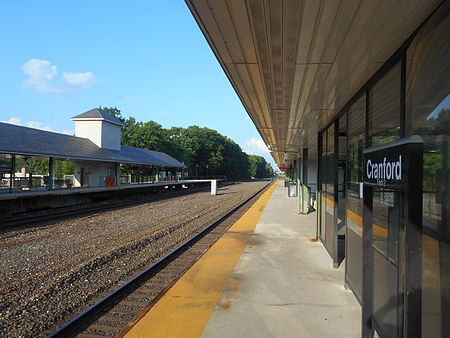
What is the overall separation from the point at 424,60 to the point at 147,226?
1222 cm

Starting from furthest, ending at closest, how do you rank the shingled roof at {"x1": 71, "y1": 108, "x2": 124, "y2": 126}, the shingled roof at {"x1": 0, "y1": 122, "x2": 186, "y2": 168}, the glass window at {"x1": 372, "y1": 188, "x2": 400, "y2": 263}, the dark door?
the shingled roof at {"x1": 71, "y1": 108, "x2": 124, "y2": 126} → the shingled roof at {"x1": 0, "y1": 122, "x2": 186, "y2": 168} → the glass window at {"x1": 372, "y1": 188, "x2": 400, "y2": 263} → the dark door

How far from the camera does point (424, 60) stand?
8.77ft

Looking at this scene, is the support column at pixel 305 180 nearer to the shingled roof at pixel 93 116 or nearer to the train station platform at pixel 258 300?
the train station platform at pixel 258 300

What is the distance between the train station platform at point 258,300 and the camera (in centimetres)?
416

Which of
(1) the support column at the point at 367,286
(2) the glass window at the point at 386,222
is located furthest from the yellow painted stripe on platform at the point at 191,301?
(2) the glass window at the point at 386,222

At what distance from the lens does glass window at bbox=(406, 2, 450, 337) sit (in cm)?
221

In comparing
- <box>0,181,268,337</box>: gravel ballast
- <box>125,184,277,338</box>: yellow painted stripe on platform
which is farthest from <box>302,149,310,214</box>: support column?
<box>125,184,277,338</box>: yellow painted stripe on platform

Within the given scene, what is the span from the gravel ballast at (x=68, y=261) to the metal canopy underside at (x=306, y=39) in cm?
425

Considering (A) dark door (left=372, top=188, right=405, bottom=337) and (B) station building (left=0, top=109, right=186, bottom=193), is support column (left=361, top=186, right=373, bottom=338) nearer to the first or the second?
(A) dark door (left=372, top=188, right=405, bottom=337)

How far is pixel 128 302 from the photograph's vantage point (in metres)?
5.54

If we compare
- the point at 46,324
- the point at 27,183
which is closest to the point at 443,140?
the point at 46,324

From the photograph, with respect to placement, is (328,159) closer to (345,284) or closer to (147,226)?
(345,284)

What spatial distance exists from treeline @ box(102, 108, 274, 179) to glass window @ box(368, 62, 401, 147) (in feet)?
201

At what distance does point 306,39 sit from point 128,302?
15.1 ft
